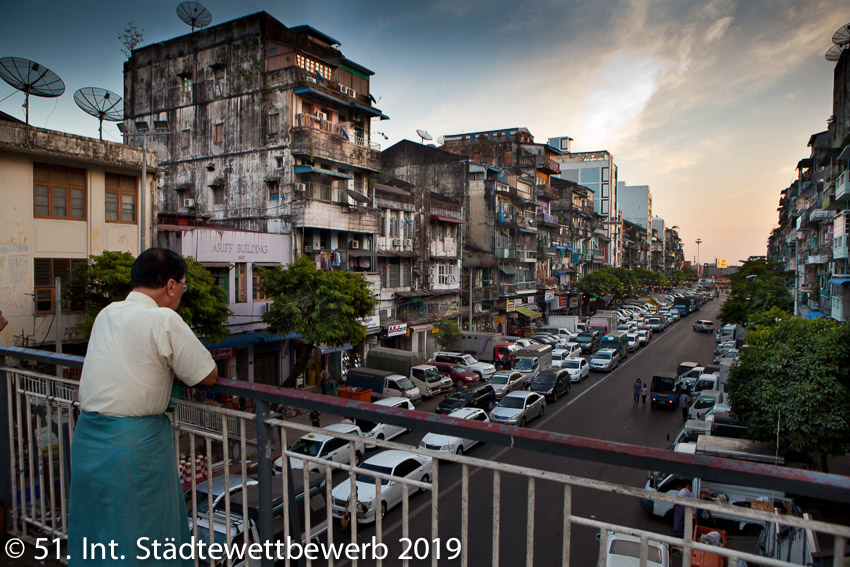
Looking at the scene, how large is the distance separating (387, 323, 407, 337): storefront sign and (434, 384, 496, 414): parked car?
883 centimetres

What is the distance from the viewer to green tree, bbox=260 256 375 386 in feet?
66.6

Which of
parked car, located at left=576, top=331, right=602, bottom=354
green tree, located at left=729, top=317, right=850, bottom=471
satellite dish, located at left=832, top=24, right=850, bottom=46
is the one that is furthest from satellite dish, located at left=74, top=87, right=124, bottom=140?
satellite dish, located at left=832, top=24, right=850, bottom=46

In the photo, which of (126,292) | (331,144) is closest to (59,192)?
(126,292)

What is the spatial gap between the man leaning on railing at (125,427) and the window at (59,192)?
59.7ft

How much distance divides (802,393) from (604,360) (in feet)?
64.5

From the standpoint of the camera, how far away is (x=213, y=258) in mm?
21625

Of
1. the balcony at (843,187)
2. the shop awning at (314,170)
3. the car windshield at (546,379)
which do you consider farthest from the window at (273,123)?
the balcony at (843,187)

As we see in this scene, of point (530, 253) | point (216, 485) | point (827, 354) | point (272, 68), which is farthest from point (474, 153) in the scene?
point (216, 485)

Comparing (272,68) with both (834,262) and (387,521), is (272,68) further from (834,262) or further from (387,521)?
(834,262)

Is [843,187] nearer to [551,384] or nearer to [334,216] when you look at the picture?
[551,384]

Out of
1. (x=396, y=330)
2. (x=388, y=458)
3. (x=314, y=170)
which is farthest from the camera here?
(x=396, y=330)

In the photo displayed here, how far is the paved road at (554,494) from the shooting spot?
1020cm

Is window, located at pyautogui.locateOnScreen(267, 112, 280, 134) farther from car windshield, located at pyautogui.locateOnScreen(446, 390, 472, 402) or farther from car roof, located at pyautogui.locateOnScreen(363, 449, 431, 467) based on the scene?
car roof, located at pyautogui.locateOnScreen(363, 449, 431, 467)

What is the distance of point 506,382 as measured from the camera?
25.2m
